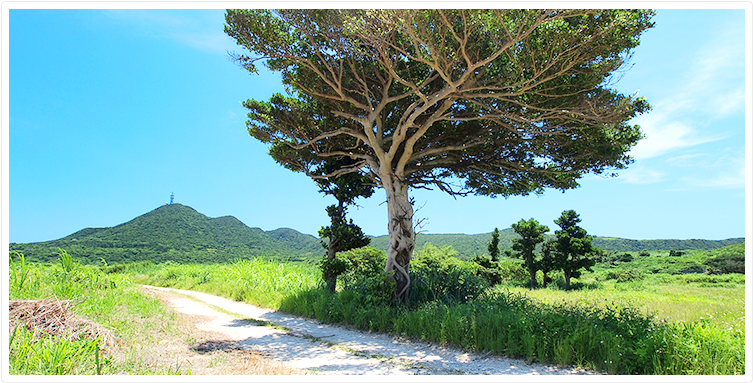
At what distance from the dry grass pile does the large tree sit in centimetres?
618

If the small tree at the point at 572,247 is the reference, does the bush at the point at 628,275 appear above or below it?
below

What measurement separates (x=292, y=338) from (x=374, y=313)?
6.19 feet

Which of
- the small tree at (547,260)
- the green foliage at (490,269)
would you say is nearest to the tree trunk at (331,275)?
the green foliage at (490,269)

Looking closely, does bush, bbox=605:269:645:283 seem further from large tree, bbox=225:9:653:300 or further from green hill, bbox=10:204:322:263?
green hill, bbox=10:204:322:263

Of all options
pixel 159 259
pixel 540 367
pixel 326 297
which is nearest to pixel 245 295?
pixel 326 297

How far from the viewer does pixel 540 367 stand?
529cm

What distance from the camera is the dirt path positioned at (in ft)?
17.2

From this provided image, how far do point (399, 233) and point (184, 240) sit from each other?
34.7m

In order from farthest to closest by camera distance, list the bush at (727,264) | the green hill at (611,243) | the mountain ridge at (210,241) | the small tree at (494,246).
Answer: the green hill at (611,243) → the mountain ridge at (210,241) → the bush at (727,264) → the small tree at (494,246)

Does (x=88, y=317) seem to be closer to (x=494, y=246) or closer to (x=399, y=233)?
(x=399, y=233)

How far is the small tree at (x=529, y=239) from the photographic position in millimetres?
24250

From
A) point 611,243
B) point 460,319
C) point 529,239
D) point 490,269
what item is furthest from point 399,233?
point 611,243

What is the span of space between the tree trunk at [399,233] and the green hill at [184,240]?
22.5 metres

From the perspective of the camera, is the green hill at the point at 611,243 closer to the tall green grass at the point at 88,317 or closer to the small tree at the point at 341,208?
the small tree at the point at 341,208
